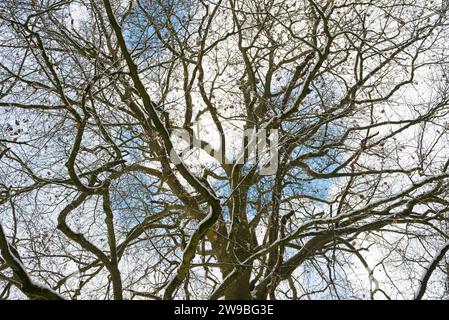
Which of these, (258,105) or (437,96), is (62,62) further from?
(437,96)

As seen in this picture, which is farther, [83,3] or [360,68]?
[360,68]

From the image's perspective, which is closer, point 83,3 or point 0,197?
point 83,3

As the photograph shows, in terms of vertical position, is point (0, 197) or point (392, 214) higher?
point (0, 197)

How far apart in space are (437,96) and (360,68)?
3.52 feet

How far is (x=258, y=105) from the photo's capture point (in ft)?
23.8
